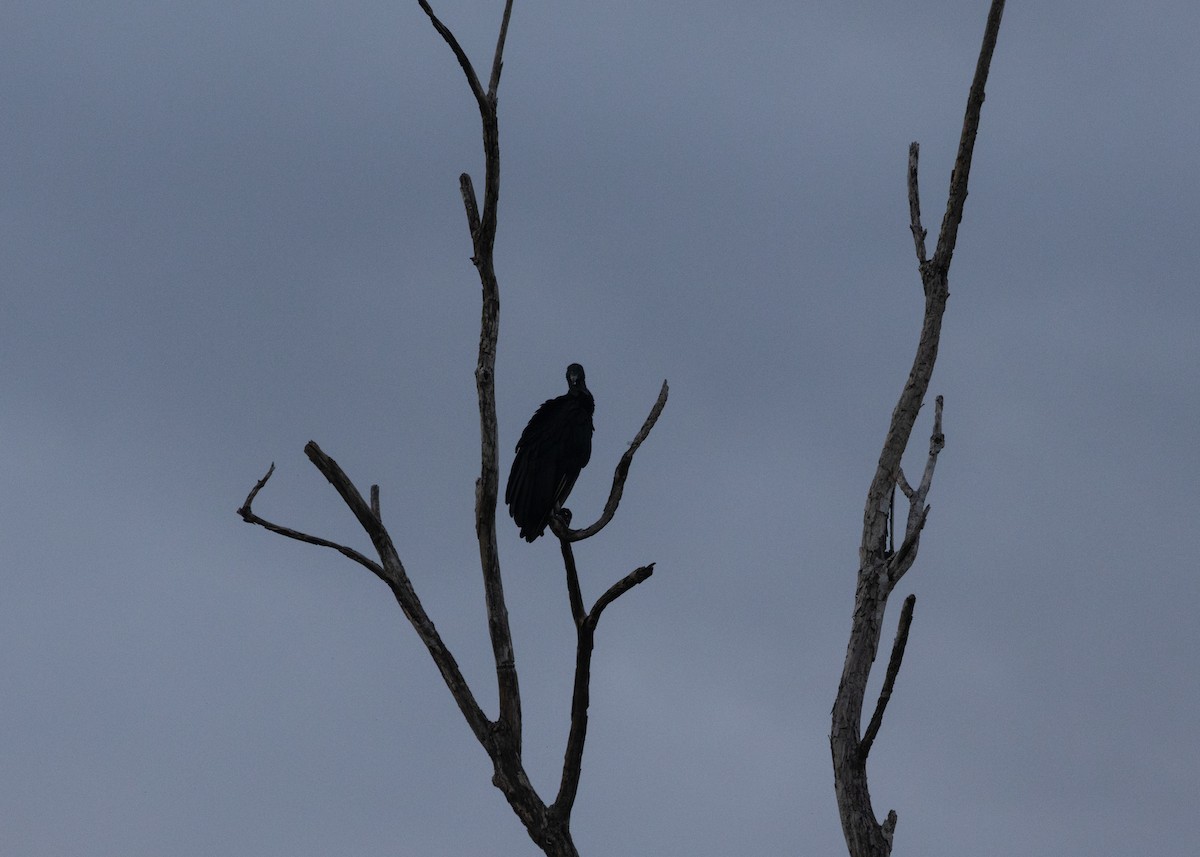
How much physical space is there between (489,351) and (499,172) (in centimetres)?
110

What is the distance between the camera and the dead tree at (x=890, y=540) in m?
7.93

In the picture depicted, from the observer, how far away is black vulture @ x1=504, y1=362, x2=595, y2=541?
10797mm

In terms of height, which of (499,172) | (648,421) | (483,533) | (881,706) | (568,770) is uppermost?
(499,172)

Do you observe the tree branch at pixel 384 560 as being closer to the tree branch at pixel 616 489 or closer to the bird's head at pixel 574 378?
the tree branch at pixel 616 489

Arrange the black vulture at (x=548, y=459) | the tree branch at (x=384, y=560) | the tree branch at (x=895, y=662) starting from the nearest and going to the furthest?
the tree branch at (x=895, y=662) → the tree branch at (x=384, y=560) → the black vulture at (x=548, y=459)

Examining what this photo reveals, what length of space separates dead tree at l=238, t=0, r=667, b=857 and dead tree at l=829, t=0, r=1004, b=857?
1441 millimetres

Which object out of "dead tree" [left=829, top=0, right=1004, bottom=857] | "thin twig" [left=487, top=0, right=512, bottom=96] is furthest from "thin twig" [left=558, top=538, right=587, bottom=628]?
"thin twig" [left=487, top=0, right=512, bottom=96]

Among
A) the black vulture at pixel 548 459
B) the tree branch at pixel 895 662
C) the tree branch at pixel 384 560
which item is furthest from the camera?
the black vulture at pixel 548 459

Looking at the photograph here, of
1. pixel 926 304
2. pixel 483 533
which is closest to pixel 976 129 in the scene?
pixel 926 304

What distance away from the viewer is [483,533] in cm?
865

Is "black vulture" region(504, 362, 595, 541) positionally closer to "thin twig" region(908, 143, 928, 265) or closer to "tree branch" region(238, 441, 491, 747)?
"tree branch" region(238, 441, 491, 747)

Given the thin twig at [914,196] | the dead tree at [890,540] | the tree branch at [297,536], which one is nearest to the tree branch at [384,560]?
the tree branch at [297,536]

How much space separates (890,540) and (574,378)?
4.29 m

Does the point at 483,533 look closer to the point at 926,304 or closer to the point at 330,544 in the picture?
the point at 330,544
